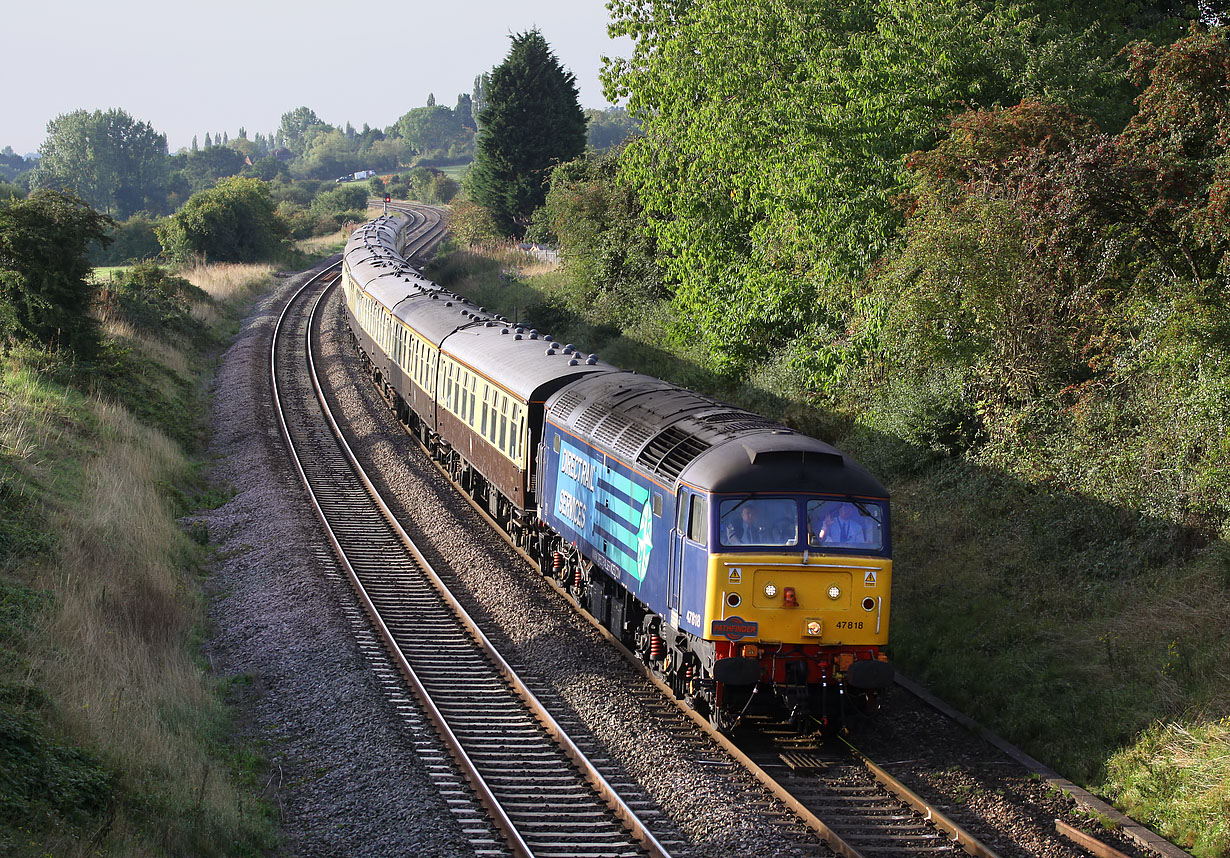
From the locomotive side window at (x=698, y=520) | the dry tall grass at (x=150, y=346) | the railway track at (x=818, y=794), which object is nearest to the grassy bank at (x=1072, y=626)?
the railway track at (x=818, y=794)

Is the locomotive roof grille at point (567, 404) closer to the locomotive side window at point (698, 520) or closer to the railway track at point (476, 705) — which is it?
the railway track at point (476, 705)

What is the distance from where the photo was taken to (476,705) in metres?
Result: 12.5

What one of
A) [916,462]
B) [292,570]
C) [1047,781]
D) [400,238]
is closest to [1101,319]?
[916,462]

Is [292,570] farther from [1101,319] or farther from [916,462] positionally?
[1101,319]

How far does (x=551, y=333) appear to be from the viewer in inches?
1561

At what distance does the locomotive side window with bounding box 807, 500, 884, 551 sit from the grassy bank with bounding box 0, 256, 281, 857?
6009mm

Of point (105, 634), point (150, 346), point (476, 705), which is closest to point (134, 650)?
point (105, 634)

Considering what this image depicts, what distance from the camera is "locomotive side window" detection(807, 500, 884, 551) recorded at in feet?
36.0

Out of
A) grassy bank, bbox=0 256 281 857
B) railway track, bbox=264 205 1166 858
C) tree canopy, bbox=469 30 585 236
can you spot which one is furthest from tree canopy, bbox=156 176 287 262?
railway track, bbox=264 205 1166 858

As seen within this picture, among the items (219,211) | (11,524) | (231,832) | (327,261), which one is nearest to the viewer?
(231,832)

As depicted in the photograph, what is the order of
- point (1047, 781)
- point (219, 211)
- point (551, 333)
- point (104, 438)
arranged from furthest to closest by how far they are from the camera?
point (219, 211) < point (551, 333) < point (104, 438) < point (1047, 781)

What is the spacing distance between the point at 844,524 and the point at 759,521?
3.00 ft

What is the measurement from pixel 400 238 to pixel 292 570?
179 feet

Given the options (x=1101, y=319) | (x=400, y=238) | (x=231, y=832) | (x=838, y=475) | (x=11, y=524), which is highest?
(x=400, y=238)
